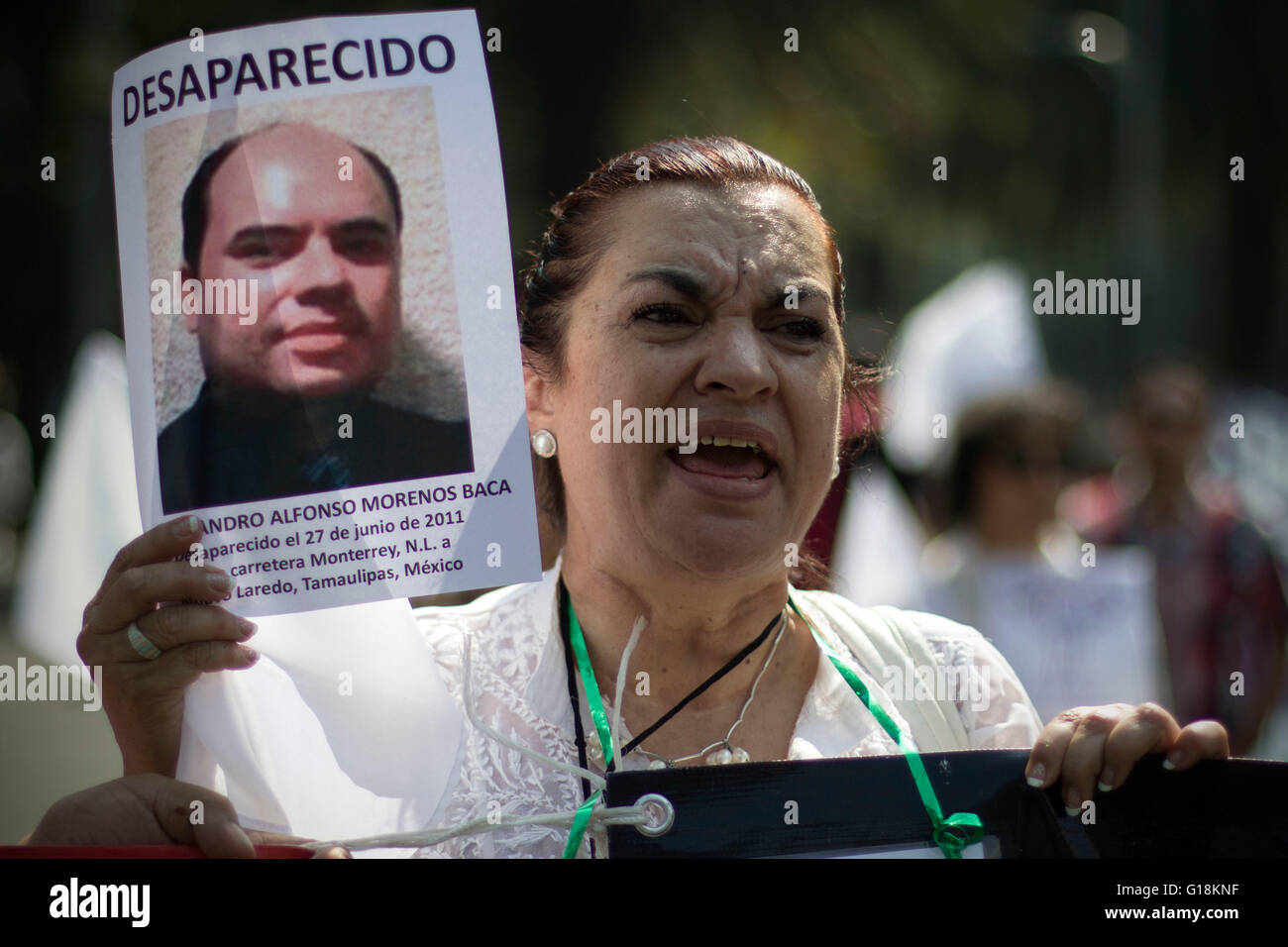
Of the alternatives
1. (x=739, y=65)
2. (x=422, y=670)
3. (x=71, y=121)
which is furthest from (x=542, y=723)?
(x=71, y=121)

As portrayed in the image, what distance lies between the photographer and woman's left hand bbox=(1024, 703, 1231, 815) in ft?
4.94

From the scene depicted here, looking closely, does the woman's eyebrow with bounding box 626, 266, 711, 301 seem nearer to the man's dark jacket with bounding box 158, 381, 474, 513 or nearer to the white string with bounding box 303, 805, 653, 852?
the man's dark jacket with bounding box 158, 381, 474, 513

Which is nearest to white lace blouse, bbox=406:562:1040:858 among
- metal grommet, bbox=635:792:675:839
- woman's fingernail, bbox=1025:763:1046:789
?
metal grommet, bbox=635:792:675:839

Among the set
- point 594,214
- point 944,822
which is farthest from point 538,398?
point 944,822

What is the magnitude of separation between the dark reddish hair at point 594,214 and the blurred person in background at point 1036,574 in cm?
235

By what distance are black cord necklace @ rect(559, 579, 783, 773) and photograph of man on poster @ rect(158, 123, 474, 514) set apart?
46 centimetres

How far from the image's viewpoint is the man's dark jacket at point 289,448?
148cm

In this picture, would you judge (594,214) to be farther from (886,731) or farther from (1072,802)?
(1072,802)

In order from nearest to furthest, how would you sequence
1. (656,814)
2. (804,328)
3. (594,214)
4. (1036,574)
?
(656,814), (804,328), (594,214), (1036,574)

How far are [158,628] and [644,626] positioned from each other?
685mm

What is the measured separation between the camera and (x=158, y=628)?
Result: 1473 millimetres

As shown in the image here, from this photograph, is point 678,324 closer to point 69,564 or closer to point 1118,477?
point 69,564

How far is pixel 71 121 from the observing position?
5547mm
